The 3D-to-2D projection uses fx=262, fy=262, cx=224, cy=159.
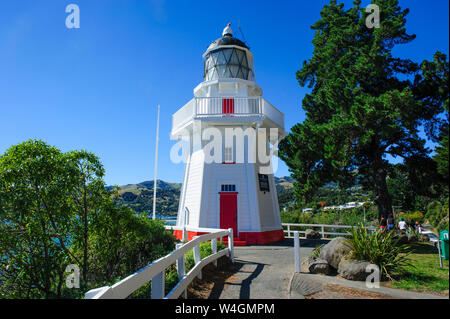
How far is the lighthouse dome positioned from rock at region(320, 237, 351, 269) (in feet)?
40.9

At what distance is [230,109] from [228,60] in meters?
4.45

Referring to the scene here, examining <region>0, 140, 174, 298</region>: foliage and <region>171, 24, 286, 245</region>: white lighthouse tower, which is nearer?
<region>0, 140, 174, 298</region>: foliage

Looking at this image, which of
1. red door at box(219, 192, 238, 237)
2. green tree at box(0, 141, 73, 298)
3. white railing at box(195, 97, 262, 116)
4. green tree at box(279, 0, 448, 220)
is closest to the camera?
green tree at box(0, 141, 73, 298)

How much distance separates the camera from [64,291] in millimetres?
6660

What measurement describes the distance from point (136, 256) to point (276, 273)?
196 inches

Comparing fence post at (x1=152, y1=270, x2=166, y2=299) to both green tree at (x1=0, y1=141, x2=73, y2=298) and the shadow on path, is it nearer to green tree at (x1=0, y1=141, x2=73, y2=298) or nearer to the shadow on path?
the shadow on path

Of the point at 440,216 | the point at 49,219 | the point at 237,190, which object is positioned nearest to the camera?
the point at 440,216

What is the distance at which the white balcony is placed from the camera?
13828mm

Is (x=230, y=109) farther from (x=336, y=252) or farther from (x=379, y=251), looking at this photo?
(x=379, y=251)

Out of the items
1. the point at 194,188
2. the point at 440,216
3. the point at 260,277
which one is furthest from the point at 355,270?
the point at 194,188

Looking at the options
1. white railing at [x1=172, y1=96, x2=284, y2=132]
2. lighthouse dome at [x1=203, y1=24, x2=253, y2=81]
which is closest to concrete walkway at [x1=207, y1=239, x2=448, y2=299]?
white railing at [x1=172, y1=96, x2=284, y2=132]

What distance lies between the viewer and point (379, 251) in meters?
5.55

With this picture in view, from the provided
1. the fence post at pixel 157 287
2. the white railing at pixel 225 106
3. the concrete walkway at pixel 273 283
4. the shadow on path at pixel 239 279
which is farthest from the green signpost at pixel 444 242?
the white railing at pixel 225 106
